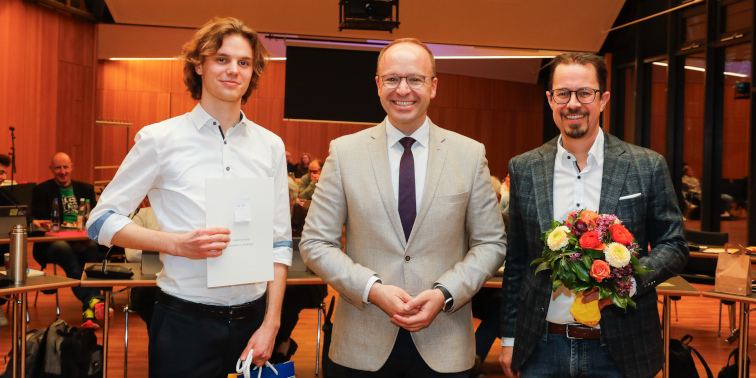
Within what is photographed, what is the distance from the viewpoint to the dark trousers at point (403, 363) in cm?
219

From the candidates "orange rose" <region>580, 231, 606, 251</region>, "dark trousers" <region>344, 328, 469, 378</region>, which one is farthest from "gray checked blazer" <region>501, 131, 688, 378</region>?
"dark trousers" <region>344, 328, 469, 378</region>

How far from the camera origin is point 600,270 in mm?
1930

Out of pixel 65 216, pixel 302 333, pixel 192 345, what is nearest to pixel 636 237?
pixel 192 345

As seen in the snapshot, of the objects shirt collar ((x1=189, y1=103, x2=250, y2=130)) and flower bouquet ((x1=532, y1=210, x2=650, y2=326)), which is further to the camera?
shirt collar ((x1=189, y1=103, x2=250, y2=130))

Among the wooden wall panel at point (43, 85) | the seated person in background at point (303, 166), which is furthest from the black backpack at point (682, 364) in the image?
the seated person in background at point (303, 166)

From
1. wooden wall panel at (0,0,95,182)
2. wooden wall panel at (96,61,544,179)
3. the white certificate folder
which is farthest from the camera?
wooden wall panel at (96,61,544,179)

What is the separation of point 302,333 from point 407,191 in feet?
13.9

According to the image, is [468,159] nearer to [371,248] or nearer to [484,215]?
[484,215]

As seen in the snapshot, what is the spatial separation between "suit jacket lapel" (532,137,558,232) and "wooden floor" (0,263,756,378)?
3.13 meters

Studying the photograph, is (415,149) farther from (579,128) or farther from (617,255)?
(617,255)

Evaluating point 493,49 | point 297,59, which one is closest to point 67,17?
point 297,59

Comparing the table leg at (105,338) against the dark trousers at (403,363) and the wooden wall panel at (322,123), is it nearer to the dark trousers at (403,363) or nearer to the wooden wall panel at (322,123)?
the dark trousers at (403,363)

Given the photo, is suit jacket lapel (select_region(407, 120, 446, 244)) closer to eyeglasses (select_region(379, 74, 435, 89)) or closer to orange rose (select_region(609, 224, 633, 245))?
eyeglasses (select_region(379, 74, 435, 89))

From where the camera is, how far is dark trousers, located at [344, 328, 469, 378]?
2.19 meters
